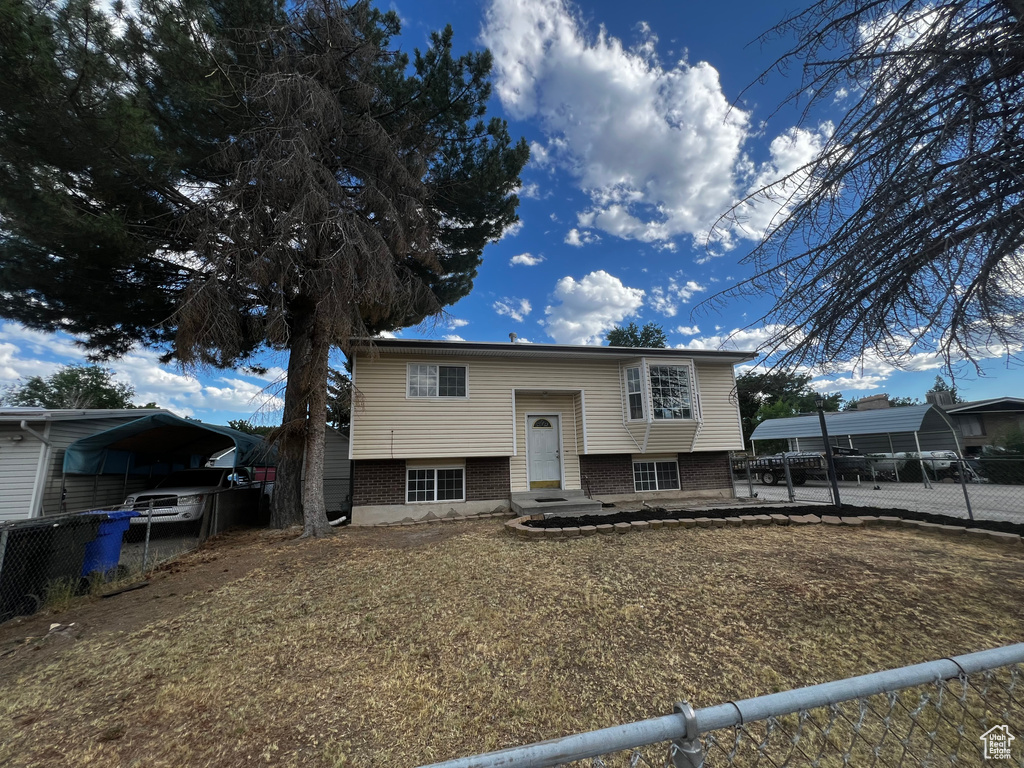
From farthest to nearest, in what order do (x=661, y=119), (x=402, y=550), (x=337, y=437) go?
(x=337, y=437)
(x=402, y=550)
(x=661, y=119)

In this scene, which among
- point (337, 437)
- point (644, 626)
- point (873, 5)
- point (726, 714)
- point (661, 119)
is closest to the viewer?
point (726, 714)

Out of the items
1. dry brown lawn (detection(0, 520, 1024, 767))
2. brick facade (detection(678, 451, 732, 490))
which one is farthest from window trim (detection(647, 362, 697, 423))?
dry brown lawn (detection(0, 520, 1024, 767))

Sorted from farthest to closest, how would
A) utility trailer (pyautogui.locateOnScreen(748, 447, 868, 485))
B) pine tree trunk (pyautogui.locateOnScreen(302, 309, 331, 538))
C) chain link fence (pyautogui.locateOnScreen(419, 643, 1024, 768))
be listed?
1. utility trailer (pyautogui.locateOnScreen(748, 447, 868, 485))
2. pine tree trunk (pyautogui.locateOnScreen(302, 309, 331, 538))
3. chain link fence (pyautogui.locateOnScreen(419, 643, 1024, 768))

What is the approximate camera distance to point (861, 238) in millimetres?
2924

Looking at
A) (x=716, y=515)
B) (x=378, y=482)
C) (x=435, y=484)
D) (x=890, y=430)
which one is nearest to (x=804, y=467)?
(x=890, y=430)

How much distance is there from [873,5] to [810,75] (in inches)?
18.5

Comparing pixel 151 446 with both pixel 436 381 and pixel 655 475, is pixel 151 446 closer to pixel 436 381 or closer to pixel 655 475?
pixel 436 381

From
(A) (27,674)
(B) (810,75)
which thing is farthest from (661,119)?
(A) (27,674)

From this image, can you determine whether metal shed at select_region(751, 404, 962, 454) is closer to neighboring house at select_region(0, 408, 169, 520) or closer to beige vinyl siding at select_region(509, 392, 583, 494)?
beige vinyl siding at select_region(509, 392, 583, 494)

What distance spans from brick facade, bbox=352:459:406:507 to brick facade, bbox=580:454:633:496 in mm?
4865

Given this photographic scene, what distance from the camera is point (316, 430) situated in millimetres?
8445

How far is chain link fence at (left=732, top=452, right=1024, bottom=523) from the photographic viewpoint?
32.2ft

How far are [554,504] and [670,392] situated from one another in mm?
4562

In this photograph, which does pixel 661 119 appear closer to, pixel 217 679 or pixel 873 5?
pixel 873 5
